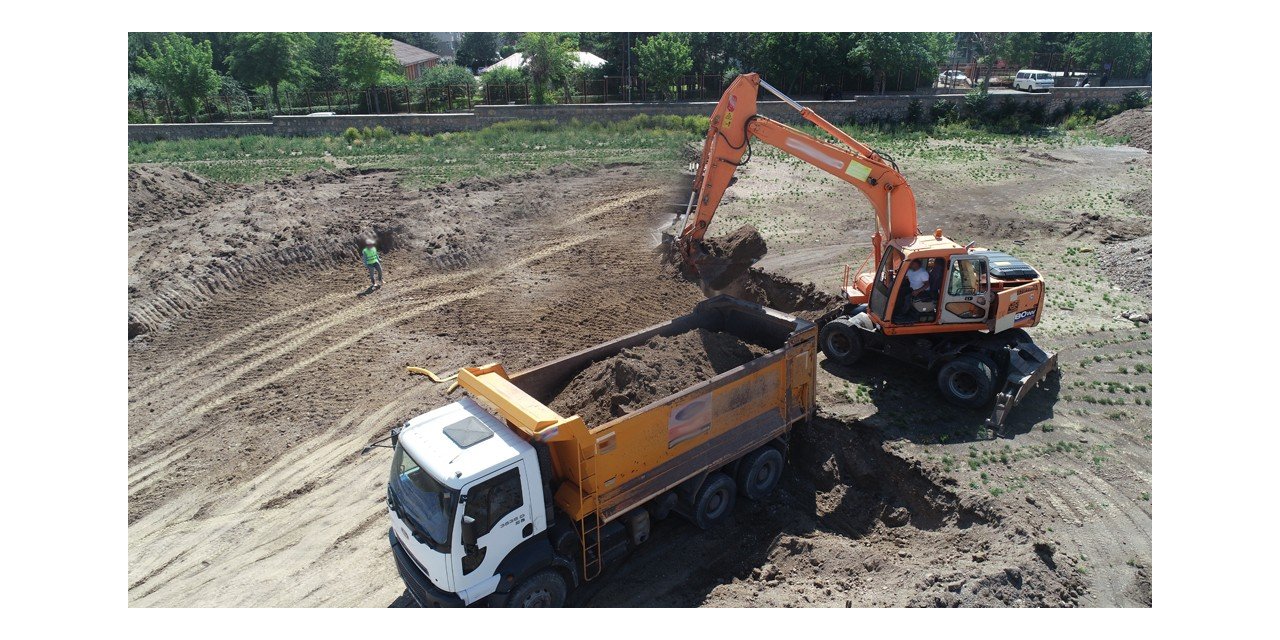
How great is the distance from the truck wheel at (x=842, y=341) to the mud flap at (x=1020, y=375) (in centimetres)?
236

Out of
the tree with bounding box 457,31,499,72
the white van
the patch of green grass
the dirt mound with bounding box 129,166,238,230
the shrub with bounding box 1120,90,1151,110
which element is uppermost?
the tree with bounding box 457,31,499,72

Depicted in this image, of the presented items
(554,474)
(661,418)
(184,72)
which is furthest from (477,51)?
(554,474)

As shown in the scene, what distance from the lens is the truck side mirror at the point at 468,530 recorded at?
6.76 metres

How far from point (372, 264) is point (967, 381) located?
13.0m

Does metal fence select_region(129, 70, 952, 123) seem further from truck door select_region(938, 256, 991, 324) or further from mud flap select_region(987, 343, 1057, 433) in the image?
mud flap select_region(987, 343, 1057, 433)

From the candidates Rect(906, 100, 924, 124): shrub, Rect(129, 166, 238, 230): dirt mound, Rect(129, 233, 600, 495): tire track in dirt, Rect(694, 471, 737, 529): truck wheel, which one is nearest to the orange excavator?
Rect(694, 471, 737, 529): truck wheel

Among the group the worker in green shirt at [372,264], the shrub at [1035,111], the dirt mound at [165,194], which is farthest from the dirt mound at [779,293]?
the shrub at [1035,111]

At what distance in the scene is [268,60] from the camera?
38.0 m

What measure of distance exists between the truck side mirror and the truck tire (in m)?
3.76

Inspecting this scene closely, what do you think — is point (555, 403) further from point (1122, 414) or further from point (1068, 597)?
point (1122, 414)

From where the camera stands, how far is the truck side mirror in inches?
266

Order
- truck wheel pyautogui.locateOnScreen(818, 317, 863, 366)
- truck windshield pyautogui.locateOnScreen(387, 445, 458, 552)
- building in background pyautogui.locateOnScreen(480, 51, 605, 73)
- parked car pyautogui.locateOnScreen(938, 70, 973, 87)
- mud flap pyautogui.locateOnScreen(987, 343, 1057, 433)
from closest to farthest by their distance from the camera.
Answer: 1. truck windshield pyautogui.locateOnScreen(387, 445, 458, 552)
2. mud flap pyautogui.locateOnScreen(987, 343, 1057, 433)
3. truck wheel pyautogui.locateOnScreen(818, 317, 863, 366)
4. building in background pyautogui.locateOnScreen(480, 51, 605, 73)
5. parked car pyautogui.locateOnScreen(938, 70, 973, 87)

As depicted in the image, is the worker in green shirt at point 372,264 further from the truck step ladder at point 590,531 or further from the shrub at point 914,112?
the shrub at point 914,112

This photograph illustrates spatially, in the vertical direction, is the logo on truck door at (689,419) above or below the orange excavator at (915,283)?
below
